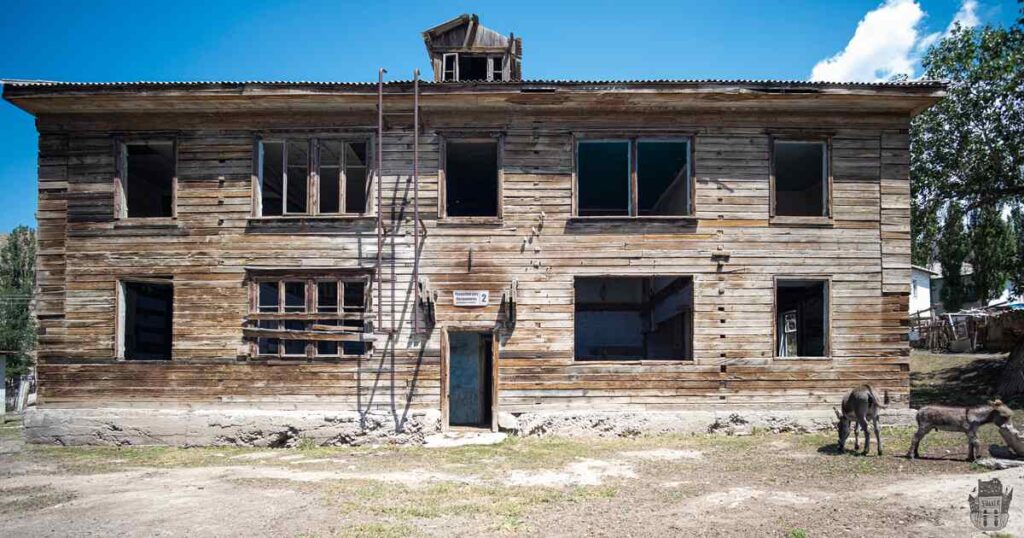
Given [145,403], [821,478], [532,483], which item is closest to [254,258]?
[145,403]

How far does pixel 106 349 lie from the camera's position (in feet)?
44.7

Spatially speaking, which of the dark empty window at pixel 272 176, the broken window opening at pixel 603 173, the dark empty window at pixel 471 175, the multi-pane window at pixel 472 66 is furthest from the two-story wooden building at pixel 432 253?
the multi-pane window at pixel 472 66

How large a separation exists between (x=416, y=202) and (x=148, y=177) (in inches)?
356

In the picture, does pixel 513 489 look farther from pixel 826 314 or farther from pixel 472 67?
pixel 472 67

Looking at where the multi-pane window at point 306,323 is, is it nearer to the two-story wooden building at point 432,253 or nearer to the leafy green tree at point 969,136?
the two-story wooden building at point 432,253

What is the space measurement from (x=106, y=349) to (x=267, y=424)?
12.6 ft

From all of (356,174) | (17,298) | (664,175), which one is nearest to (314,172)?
(356,174)

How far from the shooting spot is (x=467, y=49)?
16.2 m

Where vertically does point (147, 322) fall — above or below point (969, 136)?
below

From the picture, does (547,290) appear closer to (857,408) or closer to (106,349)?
(857,408)

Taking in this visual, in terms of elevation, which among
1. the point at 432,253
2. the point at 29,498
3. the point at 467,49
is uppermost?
the point at 467,49

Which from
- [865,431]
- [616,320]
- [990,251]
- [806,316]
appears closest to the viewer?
[865,431]

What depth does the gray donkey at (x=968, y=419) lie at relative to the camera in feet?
32.0

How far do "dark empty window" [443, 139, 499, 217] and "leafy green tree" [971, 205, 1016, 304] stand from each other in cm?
1440
